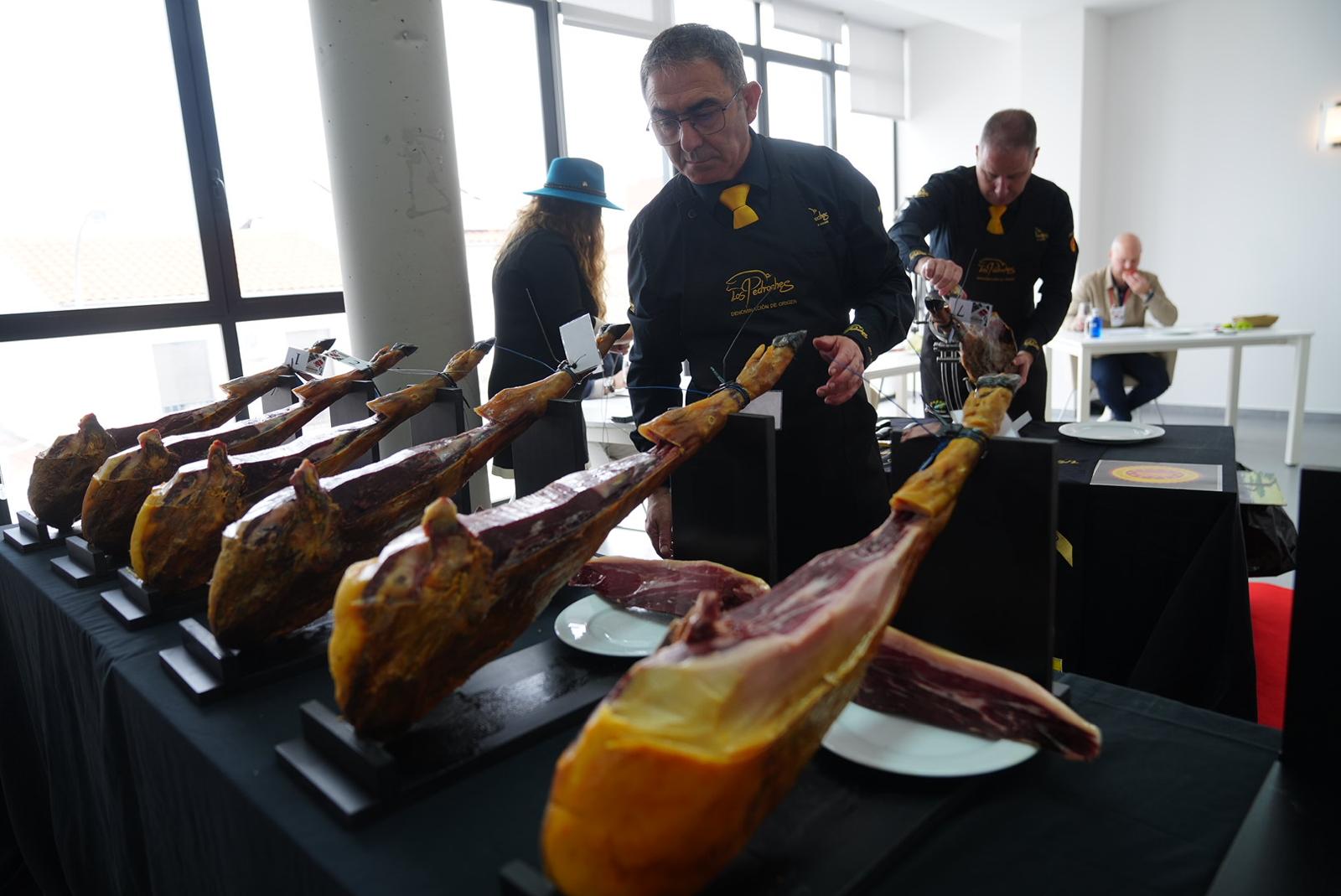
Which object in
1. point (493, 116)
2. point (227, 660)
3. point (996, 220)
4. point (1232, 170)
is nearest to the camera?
point (227, 660)

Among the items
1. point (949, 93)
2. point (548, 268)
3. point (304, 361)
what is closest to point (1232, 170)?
point (949, 93)

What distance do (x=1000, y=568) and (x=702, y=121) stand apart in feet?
3.85

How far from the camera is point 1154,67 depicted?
7719 millimetres

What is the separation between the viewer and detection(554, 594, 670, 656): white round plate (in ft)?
3.96

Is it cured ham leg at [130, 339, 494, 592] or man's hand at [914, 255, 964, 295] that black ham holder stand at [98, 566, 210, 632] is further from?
man's hand at [914, 255, 964, 295]

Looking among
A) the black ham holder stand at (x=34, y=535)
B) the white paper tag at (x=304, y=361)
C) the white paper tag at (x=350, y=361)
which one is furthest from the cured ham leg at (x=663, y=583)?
the black ham holder stand at (x=34, y=535)

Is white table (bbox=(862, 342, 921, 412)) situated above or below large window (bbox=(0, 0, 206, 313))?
below

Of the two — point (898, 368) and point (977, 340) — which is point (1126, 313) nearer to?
point (898, 368)

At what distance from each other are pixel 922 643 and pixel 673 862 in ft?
1.65

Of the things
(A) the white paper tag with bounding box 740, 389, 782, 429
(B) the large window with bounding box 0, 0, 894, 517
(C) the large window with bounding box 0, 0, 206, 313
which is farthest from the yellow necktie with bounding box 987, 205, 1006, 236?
(C) the large window with bounding box 0, 0, 206, 313

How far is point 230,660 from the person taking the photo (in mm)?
1191

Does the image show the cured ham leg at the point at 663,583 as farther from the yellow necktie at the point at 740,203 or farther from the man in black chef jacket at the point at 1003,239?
the man in black chef jacket at the point at 1003,239

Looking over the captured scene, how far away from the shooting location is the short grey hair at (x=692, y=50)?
1698 millimetres

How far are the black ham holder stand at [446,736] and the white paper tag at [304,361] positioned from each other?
132 cm
